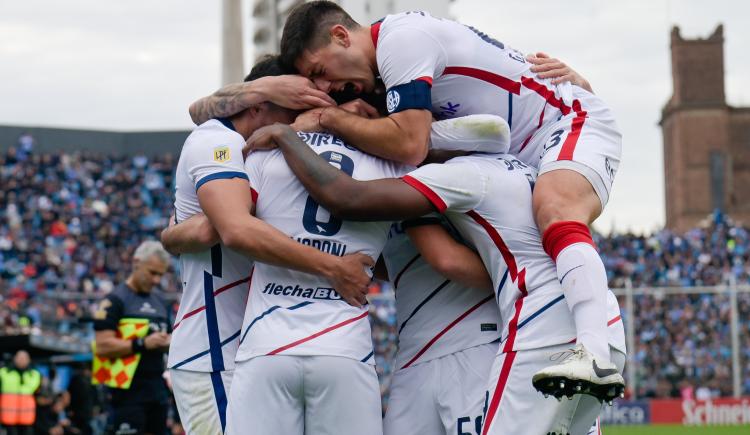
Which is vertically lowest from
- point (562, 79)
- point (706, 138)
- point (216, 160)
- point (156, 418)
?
point (156, 418)

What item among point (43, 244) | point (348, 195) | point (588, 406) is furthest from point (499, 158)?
point (43, 244)

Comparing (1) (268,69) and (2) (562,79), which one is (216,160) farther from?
(2) (562,79)

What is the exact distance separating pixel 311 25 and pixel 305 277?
1.19m

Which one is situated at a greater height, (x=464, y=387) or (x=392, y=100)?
(x=392, y=100)

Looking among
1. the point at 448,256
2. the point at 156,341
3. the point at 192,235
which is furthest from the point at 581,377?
the point at 156,341

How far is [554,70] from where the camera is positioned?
569cm

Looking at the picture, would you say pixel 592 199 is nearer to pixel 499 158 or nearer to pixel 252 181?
pixel 499 158

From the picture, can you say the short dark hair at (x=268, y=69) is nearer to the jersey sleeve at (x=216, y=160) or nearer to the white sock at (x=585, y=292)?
the jersey sleeve at (x=216, y=160)

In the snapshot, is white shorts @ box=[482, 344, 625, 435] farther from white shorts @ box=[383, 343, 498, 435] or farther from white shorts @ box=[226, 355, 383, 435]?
white shorts @ box=[226, 355, 383, 435]

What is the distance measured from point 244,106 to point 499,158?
1.20 meters

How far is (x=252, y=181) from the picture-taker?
5027 millimetres

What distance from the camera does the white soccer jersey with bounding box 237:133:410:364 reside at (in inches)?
185

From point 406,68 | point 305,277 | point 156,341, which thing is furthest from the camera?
point 156,341

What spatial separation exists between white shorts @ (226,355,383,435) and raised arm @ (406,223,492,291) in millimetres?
592
